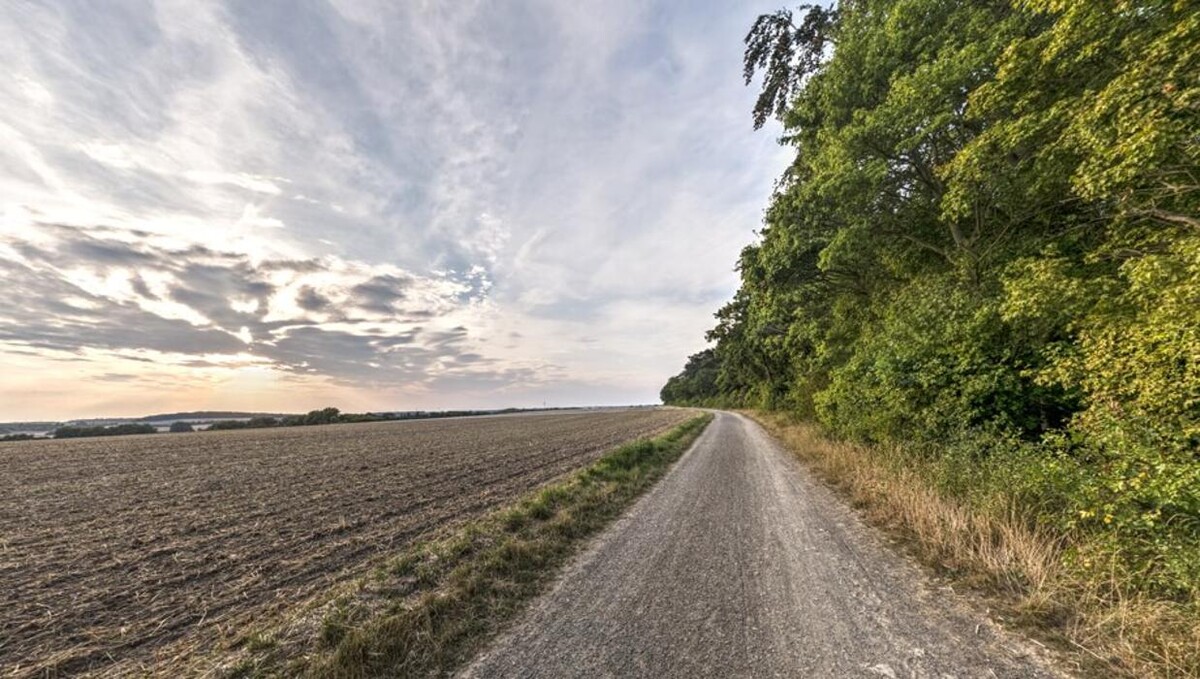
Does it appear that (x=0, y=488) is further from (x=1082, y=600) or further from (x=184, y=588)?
(x=1082, y=600)

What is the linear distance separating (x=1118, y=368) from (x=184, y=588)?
13.8 metres

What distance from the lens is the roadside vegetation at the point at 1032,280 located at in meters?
4.41

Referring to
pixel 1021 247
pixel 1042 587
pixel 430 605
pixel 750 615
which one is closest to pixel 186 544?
pixel 430 605

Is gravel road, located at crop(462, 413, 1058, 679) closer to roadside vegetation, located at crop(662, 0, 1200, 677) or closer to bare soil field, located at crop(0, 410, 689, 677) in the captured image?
roadside vegetation, located at crop(662, 0, 1200, 677)

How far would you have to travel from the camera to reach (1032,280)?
761cm

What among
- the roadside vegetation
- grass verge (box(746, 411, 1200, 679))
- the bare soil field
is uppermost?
the roadside vegetation

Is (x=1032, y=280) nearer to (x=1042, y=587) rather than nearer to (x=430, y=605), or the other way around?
(x=1042, y=587)

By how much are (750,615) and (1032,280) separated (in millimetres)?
7887

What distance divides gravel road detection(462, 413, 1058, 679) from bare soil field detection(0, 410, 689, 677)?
383 centimetres

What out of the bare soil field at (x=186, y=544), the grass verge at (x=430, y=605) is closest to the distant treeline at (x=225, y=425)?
the bare soil field at (x=186, y=544)

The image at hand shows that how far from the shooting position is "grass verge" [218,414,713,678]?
3.92 meters

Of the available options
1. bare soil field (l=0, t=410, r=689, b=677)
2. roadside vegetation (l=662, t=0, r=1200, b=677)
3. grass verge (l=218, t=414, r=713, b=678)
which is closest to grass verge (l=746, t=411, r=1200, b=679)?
roadside vegetation (l=662, t=0, r=1200, b=677)

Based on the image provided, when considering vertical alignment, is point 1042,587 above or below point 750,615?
above

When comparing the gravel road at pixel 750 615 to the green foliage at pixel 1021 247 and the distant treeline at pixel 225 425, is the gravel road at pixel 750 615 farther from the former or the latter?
the distant treeline at pixel 225 425
